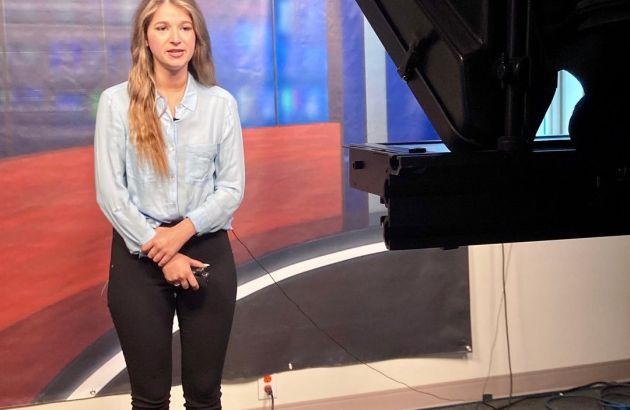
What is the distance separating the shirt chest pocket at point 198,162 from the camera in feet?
7.73

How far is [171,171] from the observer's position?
7.64ft

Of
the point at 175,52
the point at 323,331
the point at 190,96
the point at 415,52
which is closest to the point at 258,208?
the point at 323,331

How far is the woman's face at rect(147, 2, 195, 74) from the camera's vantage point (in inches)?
92.0

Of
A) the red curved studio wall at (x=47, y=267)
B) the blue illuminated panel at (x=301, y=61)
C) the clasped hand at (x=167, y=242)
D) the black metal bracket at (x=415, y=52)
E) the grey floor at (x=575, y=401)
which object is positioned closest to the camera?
the black metal bracket at (x=415, y=52)

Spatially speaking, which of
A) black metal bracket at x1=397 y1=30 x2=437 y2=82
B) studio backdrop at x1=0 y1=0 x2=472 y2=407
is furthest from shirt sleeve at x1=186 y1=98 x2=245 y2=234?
black metal bracket at x1=397 y1=30 x2=437 y2=82

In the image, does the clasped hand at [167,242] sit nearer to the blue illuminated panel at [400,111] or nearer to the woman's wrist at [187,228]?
the woman's wrist at [187,228]

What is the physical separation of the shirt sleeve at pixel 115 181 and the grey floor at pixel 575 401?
199cm

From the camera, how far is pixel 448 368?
12.1 ft

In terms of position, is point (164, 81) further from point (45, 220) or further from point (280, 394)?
point (280, 394)

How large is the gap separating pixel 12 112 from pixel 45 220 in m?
0.42

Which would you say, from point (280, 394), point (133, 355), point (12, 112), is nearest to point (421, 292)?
point (280, 394)

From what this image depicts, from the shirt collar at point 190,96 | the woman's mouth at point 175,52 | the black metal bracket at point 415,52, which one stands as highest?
the woman's mouth at point 175,52

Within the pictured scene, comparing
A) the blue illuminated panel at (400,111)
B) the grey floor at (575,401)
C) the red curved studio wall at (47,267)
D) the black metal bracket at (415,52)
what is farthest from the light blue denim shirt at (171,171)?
the grey floor at (575,401)

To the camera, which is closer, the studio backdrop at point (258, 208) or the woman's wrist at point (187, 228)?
the woman's wrist at point (187, 228)
